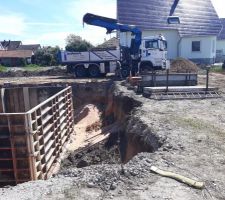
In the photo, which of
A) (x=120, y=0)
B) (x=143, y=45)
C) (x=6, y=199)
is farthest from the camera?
(x=120, y=0)

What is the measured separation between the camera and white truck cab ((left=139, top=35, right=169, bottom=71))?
19438 mm

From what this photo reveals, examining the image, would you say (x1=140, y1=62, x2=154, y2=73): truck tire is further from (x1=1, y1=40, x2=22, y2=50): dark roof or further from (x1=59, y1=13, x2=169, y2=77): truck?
(x1=1, y1=40, x2=22, y2=50): dark roof

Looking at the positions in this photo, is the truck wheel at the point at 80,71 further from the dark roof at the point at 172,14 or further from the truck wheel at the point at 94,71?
the dark roof at the point at 172,14

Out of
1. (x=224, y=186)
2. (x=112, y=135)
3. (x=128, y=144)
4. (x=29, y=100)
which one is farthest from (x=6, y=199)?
(x=29, y=100)

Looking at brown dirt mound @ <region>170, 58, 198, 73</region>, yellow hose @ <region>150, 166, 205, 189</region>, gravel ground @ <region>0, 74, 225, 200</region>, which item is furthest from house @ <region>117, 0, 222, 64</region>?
yellow hose @ <region>150, 166, 205, 189</region>

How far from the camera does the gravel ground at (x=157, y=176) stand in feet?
15.7

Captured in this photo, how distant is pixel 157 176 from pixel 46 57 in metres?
40.6

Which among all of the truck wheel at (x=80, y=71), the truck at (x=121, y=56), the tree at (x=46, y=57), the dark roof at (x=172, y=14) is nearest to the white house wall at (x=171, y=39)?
the dark roof at (x=172, y=14)

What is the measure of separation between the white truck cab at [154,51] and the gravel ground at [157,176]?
11.7m

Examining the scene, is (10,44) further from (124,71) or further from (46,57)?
(124,71)

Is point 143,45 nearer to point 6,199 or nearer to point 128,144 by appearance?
point 128,144

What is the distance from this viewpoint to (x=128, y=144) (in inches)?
370

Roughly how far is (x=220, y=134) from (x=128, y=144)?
2.82 metres

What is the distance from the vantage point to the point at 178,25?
29.9 m
